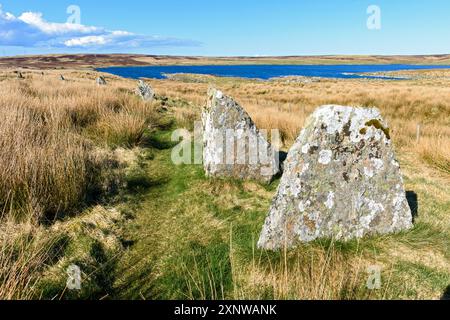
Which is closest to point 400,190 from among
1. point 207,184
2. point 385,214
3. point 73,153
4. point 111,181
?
point 385,214

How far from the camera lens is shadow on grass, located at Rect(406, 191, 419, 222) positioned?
16.6ft

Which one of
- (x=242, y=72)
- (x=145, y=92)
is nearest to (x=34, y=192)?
(x=145, y=92)

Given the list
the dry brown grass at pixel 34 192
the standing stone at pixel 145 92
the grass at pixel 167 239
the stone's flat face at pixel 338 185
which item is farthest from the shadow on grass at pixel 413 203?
the standing stone at pixel 145 92

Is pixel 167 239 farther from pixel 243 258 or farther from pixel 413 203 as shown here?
pixel 413 203

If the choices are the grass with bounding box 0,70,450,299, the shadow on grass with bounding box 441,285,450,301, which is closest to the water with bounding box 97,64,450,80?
the grass with bounding box 0,70,450,299

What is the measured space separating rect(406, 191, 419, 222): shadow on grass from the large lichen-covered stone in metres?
2.40

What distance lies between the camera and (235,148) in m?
6.56

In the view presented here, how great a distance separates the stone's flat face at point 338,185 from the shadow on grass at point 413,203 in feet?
2.63

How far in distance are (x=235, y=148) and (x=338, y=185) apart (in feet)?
8.98

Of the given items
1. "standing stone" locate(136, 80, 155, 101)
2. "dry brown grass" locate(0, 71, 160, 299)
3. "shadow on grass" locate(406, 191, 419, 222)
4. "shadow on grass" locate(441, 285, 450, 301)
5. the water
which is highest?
the water

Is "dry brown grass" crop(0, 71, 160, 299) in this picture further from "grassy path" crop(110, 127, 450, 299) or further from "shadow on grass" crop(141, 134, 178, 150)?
"shadow on grass" crop(141, 134, 178, 150)

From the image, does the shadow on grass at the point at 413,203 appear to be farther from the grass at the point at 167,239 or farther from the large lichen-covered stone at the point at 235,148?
the large lichen-covered stone at the point at 235,148

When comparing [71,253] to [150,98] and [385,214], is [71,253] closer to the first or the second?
[385,214]
